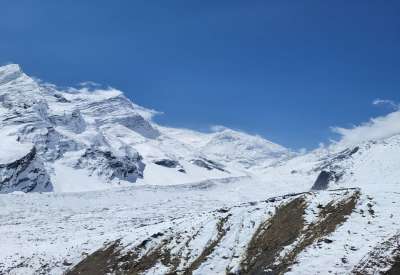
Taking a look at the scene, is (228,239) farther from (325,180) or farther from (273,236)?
(325,180)

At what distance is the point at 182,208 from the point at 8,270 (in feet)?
151

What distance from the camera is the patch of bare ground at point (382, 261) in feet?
91.9

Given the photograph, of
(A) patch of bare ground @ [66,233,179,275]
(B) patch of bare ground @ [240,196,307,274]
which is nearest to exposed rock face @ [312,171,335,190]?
(B) patch of bare ground @ [240,196,307,274]

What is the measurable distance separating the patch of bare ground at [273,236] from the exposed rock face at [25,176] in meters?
99.1

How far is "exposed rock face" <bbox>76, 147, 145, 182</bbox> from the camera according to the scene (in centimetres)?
16288

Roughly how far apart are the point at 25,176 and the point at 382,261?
117179mm

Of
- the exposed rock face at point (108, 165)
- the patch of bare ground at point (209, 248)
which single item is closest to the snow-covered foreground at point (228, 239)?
the patch of bare ground at point (209, 248)

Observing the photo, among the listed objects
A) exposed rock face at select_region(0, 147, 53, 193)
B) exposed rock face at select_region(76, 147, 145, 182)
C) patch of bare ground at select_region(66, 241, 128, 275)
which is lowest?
patch of bare ground at select_region(66, 241, 128, 275)

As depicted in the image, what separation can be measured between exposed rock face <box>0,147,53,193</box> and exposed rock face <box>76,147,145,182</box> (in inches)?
849

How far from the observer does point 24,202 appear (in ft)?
334

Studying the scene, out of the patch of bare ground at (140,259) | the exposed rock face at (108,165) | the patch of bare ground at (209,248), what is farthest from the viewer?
the exposed rock face at (108,165)

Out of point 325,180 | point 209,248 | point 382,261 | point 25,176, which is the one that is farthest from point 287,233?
point 25,176

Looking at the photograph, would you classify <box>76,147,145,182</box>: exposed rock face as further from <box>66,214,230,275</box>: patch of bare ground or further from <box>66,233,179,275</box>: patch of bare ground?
<box>66,214,230,275</box>: patch of bare ground

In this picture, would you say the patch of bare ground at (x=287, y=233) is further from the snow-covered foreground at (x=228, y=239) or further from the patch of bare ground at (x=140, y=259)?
the patch of bare ground at (x=140, y=259)
